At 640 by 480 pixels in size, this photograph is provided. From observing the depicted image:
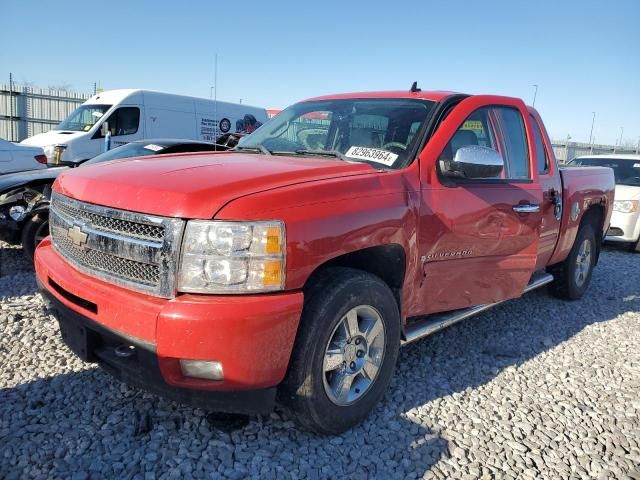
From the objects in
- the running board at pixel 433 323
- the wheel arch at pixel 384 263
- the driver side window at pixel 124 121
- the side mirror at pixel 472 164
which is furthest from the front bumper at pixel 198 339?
the driver side window at pixel 124 121

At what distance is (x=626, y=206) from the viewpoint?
863 cm

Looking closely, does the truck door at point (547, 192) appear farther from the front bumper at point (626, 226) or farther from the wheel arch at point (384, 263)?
the front bumper at point (626, 226)

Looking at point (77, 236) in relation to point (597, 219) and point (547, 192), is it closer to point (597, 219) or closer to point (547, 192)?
point (547, 192)

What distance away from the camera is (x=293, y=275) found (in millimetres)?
2295

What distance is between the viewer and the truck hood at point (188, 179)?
2242 millimetres

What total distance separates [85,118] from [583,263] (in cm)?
1260

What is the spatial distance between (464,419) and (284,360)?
4.31ft

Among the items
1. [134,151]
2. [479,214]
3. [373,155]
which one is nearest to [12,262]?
[134,151]

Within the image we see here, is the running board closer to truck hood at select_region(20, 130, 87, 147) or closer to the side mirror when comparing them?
the side mirror

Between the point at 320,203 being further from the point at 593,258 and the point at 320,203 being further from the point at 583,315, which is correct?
the point at 593,258

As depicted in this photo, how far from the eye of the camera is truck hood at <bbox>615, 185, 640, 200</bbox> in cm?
855

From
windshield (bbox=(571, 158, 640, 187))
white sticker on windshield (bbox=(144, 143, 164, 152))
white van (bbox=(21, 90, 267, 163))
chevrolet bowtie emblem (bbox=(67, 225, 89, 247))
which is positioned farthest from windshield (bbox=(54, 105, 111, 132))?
chevrolet bowtie emblem (bbox=(67, 225, 89, 247))

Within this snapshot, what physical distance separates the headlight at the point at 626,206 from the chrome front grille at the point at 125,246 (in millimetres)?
8510

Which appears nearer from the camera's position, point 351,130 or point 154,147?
point 351,130
